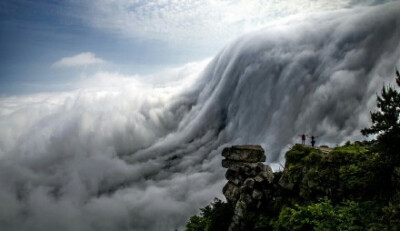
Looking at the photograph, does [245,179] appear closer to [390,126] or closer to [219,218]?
[219,218]

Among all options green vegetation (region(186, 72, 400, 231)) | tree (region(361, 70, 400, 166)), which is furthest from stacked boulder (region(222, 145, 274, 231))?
tree (region(361, 70, 400, 166))

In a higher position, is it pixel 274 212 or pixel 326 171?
pixel 326 171

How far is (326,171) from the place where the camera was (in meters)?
21.2

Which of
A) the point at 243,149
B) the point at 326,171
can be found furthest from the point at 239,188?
the point at 326,171

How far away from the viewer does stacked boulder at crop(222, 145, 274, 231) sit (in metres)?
25.5

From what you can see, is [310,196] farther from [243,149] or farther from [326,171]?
[243,149]

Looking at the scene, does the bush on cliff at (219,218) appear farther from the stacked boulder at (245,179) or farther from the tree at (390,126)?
the tree at (390,126)

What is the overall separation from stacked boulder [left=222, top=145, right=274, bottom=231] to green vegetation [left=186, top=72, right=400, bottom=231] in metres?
0.88

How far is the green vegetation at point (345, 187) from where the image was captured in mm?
16250

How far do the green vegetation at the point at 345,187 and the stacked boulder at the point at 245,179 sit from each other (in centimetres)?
88

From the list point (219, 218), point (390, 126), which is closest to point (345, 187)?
point (390, 126)

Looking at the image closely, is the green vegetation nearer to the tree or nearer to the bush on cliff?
the tree

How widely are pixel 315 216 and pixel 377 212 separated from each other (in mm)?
3625

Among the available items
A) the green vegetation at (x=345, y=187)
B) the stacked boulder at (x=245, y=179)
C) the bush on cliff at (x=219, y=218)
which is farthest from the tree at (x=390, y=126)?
the bush on cliff at (x=219, y=218)
